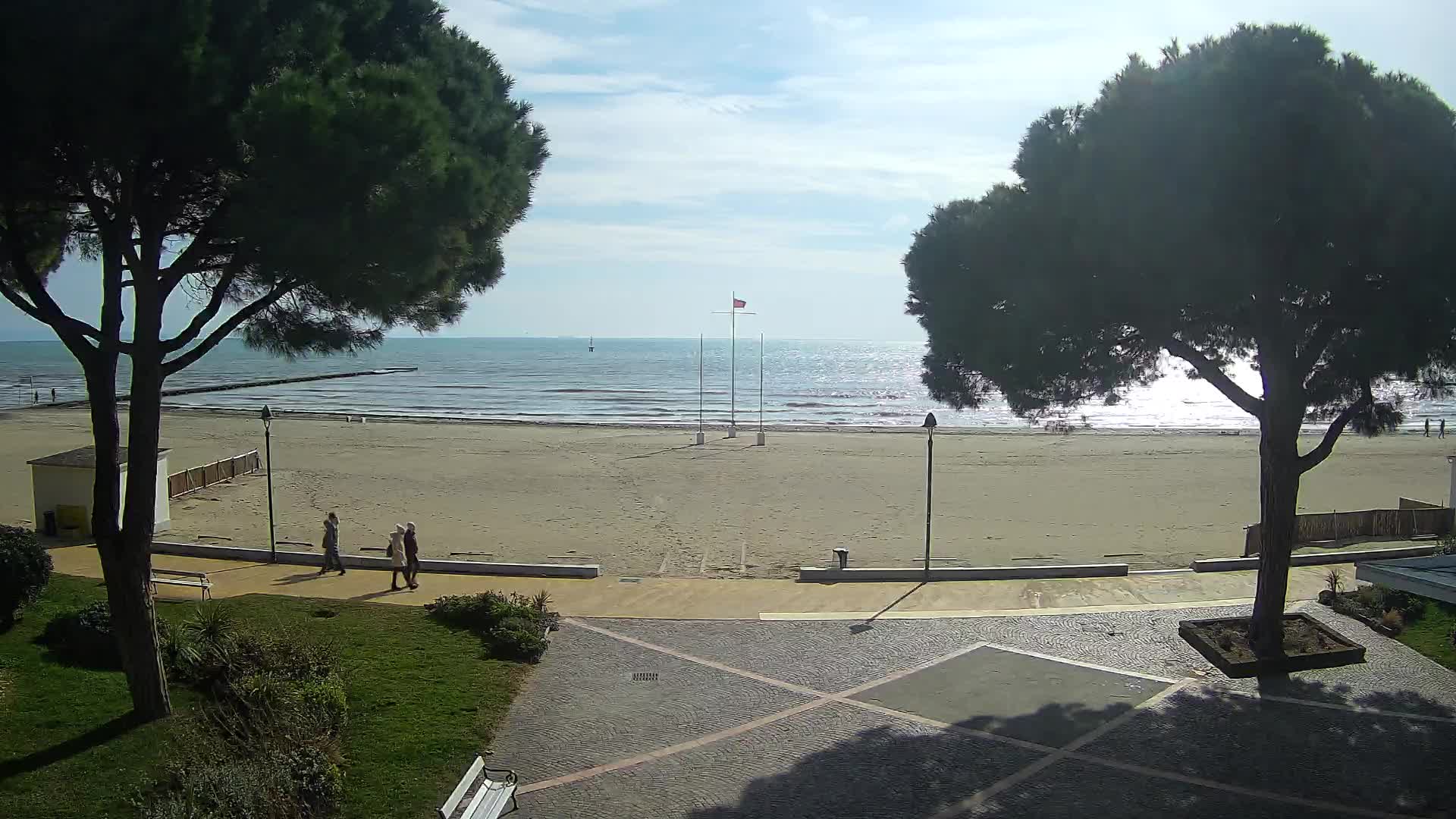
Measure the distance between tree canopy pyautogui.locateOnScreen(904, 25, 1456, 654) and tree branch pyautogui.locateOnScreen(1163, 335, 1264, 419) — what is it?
0.04 meters

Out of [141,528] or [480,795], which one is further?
[141,528]

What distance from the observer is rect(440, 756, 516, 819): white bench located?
7.00m

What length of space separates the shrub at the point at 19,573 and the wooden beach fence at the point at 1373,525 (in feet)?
69.0

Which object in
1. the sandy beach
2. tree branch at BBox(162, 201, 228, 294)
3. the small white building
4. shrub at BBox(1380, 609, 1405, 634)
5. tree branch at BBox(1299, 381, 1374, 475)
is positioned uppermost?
tree branch at BBox(162, 201, 228, 294)

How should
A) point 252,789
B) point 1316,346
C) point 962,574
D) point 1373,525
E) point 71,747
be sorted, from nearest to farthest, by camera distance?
point 252,789 → point 71,747 → point 1316,346 → point 962,574 → point 1373,525

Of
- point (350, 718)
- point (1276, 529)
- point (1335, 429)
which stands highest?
point (1335, 429)

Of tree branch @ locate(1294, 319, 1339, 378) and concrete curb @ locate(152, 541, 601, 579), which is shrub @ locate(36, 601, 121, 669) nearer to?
concrete curb @ locate(152, 541, 601, 579)

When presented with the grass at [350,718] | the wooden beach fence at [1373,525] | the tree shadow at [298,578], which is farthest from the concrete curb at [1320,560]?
the tree shadow at [298,578]

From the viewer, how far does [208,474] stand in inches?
1122

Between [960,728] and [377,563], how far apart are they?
38.2 ft

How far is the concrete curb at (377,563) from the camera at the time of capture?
16.8 m

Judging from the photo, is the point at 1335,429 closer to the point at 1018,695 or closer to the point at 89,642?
the point at 1018,695

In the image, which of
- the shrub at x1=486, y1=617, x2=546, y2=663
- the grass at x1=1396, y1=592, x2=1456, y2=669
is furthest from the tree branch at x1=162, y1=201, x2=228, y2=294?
the grass at x1=1396, y1=592, x2=1456, y2=669

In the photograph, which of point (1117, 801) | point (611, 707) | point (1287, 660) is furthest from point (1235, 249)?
point (611, 707)
